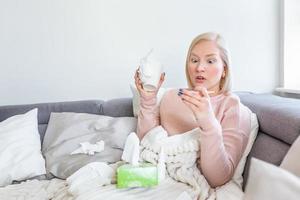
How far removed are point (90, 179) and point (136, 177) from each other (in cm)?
20

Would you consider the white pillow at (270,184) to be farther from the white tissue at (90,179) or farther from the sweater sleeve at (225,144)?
the white tissue at (90,179)

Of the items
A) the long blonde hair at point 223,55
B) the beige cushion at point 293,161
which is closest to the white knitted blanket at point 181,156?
the long blonde hair at point 223,55

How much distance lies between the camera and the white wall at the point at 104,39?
66.5 inches

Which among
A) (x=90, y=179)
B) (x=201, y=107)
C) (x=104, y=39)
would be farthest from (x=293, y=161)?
(x=104, y=39)

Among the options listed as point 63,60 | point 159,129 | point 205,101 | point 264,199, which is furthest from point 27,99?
point 264,199

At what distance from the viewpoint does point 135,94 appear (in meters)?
1.46

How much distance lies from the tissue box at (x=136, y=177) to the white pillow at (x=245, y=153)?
0.31 metres

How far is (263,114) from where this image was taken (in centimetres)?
118

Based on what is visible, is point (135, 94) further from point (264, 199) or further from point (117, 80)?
point (264, 199)

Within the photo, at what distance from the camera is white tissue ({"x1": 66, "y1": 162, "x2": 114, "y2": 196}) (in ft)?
3.36

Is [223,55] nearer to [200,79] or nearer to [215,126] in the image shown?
[200,79]

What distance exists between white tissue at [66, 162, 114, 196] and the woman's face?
1.59ft

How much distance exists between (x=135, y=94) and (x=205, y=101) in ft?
1.78

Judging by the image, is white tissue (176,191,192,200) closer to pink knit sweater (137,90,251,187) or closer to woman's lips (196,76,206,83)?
pink knit sweater (137,90,251,187)
